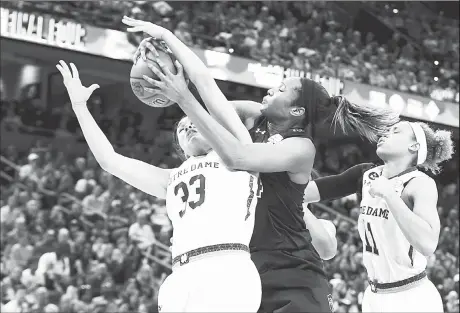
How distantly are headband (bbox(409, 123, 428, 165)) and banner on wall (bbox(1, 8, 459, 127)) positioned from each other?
32.9 feet

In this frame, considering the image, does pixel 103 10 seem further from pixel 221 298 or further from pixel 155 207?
pixel 221 298

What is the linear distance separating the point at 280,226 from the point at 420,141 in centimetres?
136

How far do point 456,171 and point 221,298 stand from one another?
60.4 feet

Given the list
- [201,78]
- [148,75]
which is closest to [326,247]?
[201,78]

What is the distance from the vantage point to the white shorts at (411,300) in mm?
4598

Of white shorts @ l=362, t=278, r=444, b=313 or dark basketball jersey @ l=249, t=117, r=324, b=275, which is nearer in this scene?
dark basketball jersey @ l=249, t=117, r=324, b=275

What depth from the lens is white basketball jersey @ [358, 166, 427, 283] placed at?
4.54 metres

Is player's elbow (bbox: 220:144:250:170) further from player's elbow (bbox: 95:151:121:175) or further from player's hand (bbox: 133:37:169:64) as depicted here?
player's elbow (bbox: 95:151:121:175)

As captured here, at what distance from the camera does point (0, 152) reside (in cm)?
1521

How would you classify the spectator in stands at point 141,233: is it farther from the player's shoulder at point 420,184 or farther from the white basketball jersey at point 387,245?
the player's shoulder at point 420,184

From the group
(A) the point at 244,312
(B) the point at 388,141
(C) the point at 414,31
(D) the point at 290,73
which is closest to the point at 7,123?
(D) the point at 290,73

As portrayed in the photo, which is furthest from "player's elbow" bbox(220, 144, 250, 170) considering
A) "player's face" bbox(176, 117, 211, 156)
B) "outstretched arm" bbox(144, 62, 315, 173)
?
"player's face" bbox(176, 117, 211, 156)

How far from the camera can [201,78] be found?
3.20 meters

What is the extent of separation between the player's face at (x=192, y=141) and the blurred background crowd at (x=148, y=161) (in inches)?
268
